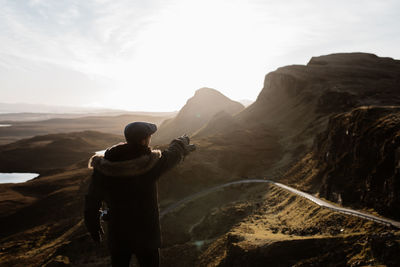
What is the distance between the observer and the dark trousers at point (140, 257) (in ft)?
12.0

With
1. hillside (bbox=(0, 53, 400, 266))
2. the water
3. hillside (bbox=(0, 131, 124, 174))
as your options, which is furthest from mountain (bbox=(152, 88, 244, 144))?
hillside (bbox=(0, 53, 400, 266))

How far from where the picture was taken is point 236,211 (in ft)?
76.2

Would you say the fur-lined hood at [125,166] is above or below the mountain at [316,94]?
below

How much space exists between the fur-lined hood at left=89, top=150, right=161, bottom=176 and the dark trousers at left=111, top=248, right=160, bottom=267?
118 cm

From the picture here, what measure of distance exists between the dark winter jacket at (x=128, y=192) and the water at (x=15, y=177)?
3426 inches

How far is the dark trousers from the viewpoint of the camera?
12.0 feet

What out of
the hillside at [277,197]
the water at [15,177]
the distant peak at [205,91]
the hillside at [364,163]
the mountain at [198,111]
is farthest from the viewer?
the distant peak at [205,91]

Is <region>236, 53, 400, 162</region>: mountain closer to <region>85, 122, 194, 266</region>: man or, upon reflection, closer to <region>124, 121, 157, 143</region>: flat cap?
<region>85, 122, 194, 266</region>: man

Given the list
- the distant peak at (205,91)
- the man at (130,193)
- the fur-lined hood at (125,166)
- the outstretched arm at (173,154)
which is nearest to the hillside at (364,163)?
the outstretched arm at (173,154)

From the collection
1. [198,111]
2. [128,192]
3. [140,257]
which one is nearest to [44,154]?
→ [198,111]

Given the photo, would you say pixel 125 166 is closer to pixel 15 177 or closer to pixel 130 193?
pixel 130 193

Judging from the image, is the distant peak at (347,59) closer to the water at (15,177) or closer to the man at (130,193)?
the man at (130,193)

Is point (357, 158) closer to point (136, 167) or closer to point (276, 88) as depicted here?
point (136, 167)

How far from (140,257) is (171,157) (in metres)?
1.50
